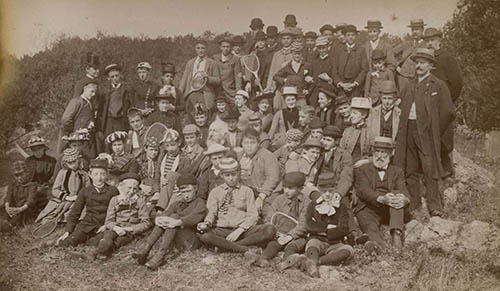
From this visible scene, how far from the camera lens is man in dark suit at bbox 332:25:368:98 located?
18.7 ft

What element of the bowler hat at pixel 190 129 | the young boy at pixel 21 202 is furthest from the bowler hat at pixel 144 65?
the young boy at pixel 21 202

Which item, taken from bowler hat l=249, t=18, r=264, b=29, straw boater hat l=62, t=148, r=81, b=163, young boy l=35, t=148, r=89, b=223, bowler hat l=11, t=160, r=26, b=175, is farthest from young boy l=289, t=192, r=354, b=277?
bowler hat l=11, t=160, r=26, b=175

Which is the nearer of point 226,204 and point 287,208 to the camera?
point 287,208

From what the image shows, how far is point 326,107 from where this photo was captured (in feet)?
18.6

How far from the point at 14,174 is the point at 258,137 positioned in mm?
2524

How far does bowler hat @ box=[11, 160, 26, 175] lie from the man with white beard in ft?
10.9

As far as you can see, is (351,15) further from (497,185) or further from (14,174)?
(14,174)

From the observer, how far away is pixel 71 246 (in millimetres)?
5469

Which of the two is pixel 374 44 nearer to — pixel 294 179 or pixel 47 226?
pixel 294 179

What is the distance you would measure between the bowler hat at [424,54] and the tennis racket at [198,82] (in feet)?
6.91

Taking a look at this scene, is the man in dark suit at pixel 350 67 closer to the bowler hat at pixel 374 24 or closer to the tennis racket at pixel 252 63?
the bowler hat at pixel 374 24

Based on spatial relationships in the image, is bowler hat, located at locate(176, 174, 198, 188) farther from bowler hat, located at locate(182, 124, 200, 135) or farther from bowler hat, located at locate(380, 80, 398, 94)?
bowler hat, located at locate(380, 80, 398, 94)

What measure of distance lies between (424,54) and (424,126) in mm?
672

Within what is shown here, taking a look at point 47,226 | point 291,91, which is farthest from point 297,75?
point 47,226
